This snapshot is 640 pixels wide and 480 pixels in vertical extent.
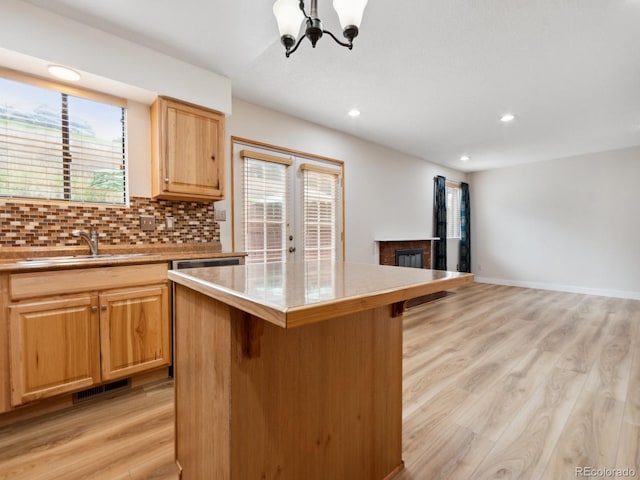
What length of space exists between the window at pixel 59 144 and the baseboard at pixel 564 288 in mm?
6951

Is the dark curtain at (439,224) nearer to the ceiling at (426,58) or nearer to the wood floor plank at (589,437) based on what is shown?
the ceiling at (426,58)

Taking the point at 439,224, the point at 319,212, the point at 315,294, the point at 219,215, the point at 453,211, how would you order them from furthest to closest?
the point at 453,211, the point at 439,224, the point at 319,212, the point at 219,215, the point at 315,294

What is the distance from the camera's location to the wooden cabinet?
168 centimetres

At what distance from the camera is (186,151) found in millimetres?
2531

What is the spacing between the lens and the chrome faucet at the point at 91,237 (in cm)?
221

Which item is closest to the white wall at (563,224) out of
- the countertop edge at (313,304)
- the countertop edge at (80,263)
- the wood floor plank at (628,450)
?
the wood floor plank at (628,450)

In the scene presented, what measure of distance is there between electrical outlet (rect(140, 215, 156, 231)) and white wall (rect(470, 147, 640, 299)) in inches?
261

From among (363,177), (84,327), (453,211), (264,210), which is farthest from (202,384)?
(453,211)

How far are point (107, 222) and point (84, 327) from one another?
0.90m

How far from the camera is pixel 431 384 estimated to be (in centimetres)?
220

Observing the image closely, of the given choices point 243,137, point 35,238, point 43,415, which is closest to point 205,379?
point 43,415

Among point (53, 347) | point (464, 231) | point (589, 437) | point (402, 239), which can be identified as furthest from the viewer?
point (464, 231)

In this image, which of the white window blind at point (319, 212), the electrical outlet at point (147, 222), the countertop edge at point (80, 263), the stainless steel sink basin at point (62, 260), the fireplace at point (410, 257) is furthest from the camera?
the fireplace at point (410, 257)

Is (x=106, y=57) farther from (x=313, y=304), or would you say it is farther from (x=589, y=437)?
(x=589, y=437)
